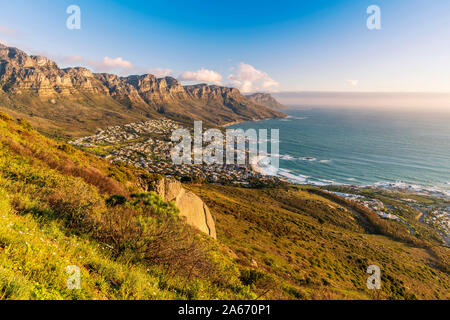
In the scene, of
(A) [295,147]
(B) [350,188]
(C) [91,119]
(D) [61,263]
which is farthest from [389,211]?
(C) [91,119]

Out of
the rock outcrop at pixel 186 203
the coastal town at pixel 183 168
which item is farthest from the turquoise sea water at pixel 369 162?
the rock outcrop at pixel 186 203

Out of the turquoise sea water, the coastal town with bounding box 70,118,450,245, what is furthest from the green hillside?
the turquoise sea water

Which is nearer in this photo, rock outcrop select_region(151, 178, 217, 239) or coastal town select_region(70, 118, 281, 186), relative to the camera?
rock outcrop select_region(151, 178, 217, 239)

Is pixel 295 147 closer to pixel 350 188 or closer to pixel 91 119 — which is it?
pixel 350 188

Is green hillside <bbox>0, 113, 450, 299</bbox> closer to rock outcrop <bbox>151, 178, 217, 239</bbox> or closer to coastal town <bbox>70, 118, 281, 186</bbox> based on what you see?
rock outcrop <bbox>151, 178, 217, 239</bbox>

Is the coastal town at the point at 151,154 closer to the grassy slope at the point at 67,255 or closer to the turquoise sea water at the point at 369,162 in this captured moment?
the turquoise sea water at the point at 369,162

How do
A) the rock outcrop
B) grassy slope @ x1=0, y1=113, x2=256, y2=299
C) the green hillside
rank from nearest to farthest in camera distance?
grassy slope @ x1=0, y1=113, x2=256, y2=299 → the green hillside → the rock outcrop

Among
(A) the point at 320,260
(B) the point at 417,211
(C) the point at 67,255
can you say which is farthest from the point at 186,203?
(B) the point at 417,211

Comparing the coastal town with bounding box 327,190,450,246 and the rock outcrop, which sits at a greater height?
the rock outcrop

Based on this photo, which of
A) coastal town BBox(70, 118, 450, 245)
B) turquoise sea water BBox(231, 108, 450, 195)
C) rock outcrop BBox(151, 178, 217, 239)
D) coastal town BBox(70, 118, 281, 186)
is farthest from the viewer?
turquoise sea water BBox(231, 108, 450, 195)
